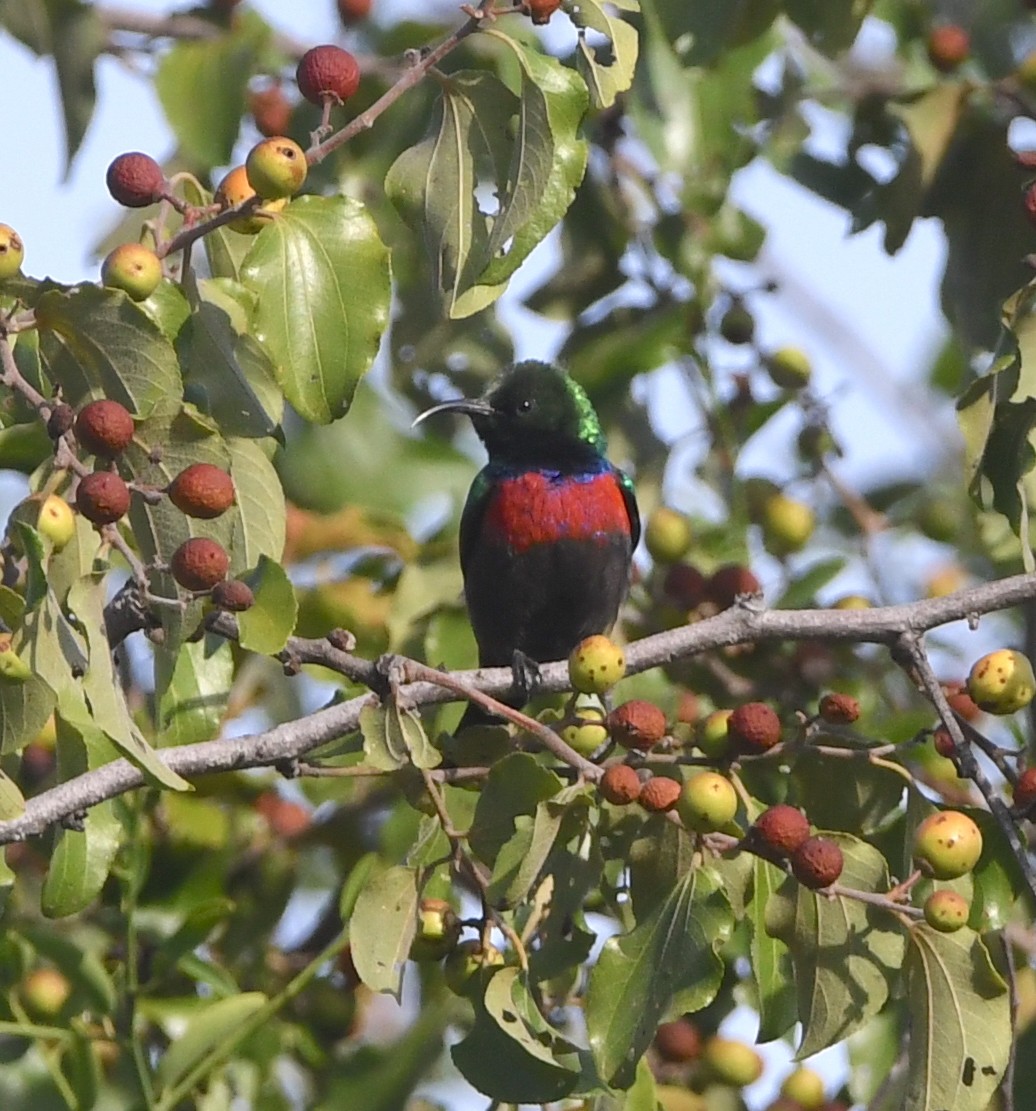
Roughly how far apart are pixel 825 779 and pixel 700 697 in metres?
1.63

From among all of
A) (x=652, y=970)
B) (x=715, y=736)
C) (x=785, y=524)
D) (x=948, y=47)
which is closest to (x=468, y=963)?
(x=652, y=970)

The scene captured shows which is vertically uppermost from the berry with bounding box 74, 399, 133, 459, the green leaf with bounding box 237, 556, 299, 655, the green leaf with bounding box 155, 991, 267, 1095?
the berry with bounding box 74, 399, 133, 459

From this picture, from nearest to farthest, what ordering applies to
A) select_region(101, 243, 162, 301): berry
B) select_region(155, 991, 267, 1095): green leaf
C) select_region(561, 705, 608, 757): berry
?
select_region(101, 243, 162, 301): berry → select_region(561, 705, 608, 757): berry → select_region(155, 991, 267, 1095): green leaf

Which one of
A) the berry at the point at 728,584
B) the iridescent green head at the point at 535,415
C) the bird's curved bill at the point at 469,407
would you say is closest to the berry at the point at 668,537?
the berry at the point at 728,584

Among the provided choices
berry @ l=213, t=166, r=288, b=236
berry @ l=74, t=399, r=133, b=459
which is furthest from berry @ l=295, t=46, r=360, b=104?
berry @ l=74, t=399, r=133, b=459

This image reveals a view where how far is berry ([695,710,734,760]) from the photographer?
121 inches

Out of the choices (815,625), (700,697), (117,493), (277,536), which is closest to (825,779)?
(815,625)

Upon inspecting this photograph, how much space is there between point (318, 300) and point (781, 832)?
1.04 m

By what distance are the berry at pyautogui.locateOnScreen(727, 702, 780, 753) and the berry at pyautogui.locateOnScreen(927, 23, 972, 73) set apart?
8.60ft

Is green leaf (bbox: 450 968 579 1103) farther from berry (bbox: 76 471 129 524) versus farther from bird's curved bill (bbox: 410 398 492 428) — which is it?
bird's curved bill (bbox: 410 398 492 428)

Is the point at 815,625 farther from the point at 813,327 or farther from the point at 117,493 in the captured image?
the point at 813,327

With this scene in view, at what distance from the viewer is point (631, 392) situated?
543 centimetres

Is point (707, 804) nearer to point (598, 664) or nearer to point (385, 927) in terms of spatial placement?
point (598, 664)

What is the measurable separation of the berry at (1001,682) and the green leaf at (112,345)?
4.33 feet
